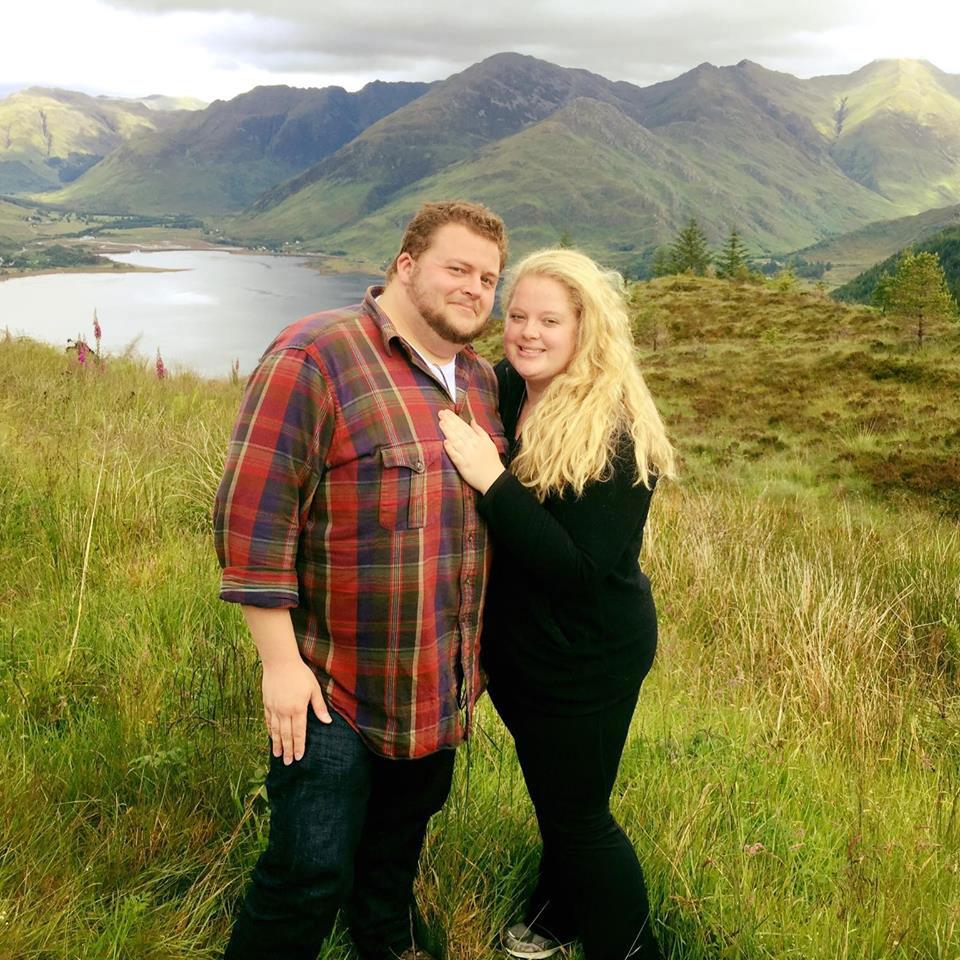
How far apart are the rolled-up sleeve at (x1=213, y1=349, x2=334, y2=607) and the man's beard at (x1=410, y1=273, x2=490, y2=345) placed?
1.12 feet

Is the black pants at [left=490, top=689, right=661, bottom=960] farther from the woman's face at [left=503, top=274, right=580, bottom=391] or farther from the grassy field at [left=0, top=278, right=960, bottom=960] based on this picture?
the woman's face at [left=503, top=274, right=580, bottom=391]

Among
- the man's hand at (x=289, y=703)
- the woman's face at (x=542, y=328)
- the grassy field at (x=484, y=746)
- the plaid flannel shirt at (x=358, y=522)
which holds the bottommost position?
the grassy field at (x=484, y=746)

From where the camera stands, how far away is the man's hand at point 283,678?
162 centimetres

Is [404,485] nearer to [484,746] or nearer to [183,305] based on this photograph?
[484,746]

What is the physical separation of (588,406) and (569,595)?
459 millimetres

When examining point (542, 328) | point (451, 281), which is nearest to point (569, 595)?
point (542, 328)

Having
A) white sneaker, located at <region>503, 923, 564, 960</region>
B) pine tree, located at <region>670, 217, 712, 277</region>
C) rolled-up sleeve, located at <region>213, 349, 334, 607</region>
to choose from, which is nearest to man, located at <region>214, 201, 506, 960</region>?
rolled-up sleeve, located at <region>213, 349, 334, 607</region>

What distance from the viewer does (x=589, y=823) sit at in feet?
6.42

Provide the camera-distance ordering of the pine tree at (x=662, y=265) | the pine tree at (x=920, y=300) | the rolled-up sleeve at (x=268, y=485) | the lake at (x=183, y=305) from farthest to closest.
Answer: the pine tree at (x=662, y=265), the lake at (x=183, y=305), the pine tree at (x=920, y=300), the rolled-up sleeve at (x=268, y=485)

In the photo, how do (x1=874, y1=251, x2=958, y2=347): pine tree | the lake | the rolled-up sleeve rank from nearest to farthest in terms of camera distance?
the rolled-up sleeve → (x1=874, y1=251, x2=958, y2=347): pine tree → the lake

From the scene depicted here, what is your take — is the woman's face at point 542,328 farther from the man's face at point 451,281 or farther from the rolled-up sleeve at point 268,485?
the rolled-up sleeve at point 268,485

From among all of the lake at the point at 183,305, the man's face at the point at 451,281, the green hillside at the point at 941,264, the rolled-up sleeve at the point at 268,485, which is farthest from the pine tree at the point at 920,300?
the green hillside at the point at 941,264

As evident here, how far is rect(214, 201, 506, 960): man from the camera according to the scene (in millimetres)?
1600

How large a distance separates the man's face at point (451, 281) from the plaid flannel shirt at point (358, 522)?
10 cm
